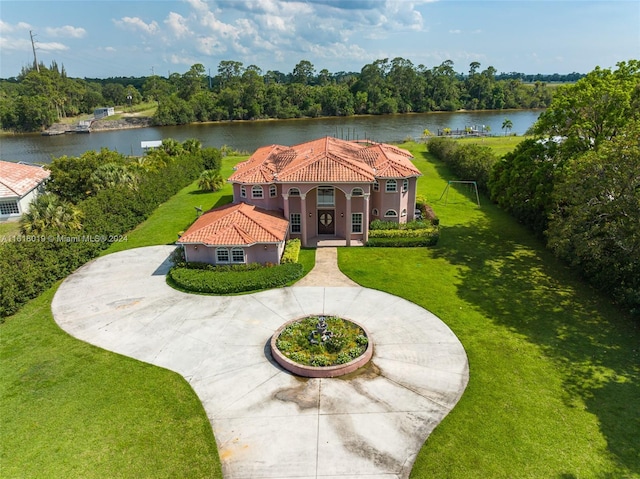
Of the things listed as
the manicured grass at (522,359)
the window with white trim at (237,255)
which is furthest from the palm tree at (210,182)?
the manicured grass at (522,359)

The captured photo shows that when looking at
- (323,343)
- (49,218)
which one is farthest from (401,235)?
(49,218)

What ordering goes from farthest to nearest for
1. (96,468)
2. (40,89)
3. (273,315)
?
1. (40,89)
2. (273,315)
3. (96,468)

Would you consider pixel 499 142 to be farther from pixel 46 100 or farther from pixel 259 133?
pixel 46 100

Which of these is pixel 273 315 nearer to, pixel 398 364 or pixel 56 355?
pixel 398 364

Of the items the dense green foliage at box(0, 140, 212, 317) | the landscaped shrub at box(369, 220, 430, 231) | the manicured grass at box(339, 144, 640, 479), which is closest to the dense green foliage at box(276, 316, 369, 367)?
the manicured grass at box(339, 144, 640, 479)

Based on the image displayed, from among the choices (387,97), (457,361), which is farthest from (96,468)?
(387,97)

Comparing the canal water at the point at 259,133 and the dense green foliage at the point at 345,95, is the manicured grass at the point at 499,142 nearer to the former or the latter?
the canal water at the point at 259,133
